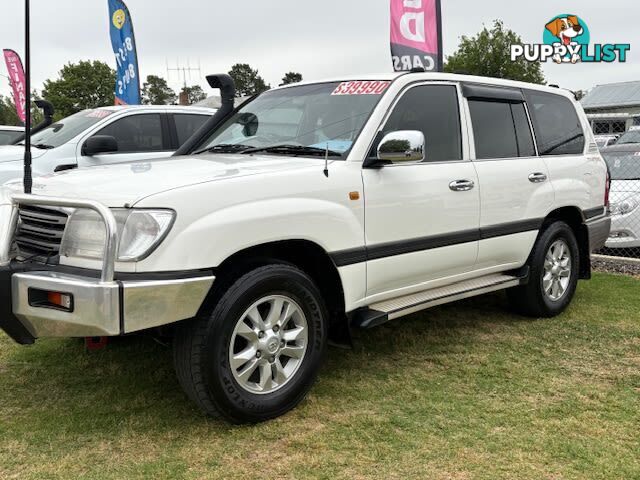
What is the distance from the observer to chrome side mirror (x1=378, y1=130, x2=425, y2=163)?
3389 mm

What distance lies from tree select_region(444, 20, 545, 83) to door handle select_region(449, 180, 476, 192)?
124 feet

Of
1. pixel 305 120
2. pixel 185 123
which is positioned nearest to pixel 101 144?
pixel 185 123

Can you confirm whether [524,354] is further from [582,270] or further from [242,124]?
[242,124]

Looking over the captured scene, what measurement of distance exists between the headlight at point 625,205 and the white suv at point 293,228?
110 inches

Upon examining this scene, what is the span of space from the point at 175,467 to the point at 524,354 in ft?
8.29

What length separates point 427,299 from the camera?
3.90 m

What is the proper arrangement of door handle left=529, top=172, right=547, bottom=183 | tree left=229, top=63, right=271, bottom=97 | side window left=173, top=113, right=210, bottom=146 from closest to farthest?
1. door handle left=529, top=172, right=547, bottom=183
2. side window left=173, top=113, right=210, bottom=146
3. tree left=229, top=63, right=271, bottom=97

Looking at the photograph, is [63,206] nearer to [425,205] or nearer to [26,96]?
[26,96]

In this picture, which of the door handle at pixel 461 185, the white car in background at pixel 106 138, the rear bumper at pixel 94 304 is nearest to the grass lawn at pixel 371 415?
the rear bumper at pixel 94 304

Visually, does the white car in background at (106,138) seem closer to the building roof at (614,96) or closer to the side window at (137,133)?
the side window at (137,133)

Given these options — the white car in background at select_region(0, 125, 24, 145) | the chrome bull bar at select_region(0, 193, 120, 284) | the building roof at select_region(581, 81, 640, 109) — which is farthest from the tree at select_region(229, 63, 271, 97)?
the chrome bull bar at select_region(0, 193, 120, 284)

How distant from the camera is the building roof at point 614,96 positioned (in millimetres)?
43656

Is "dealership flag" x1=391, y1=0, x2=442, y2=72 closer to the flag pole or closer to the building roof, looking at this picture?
the flag pole

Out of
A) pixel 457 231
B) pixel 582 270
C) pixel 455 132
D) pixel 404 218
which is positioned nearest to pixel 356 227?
pixel 404 218
